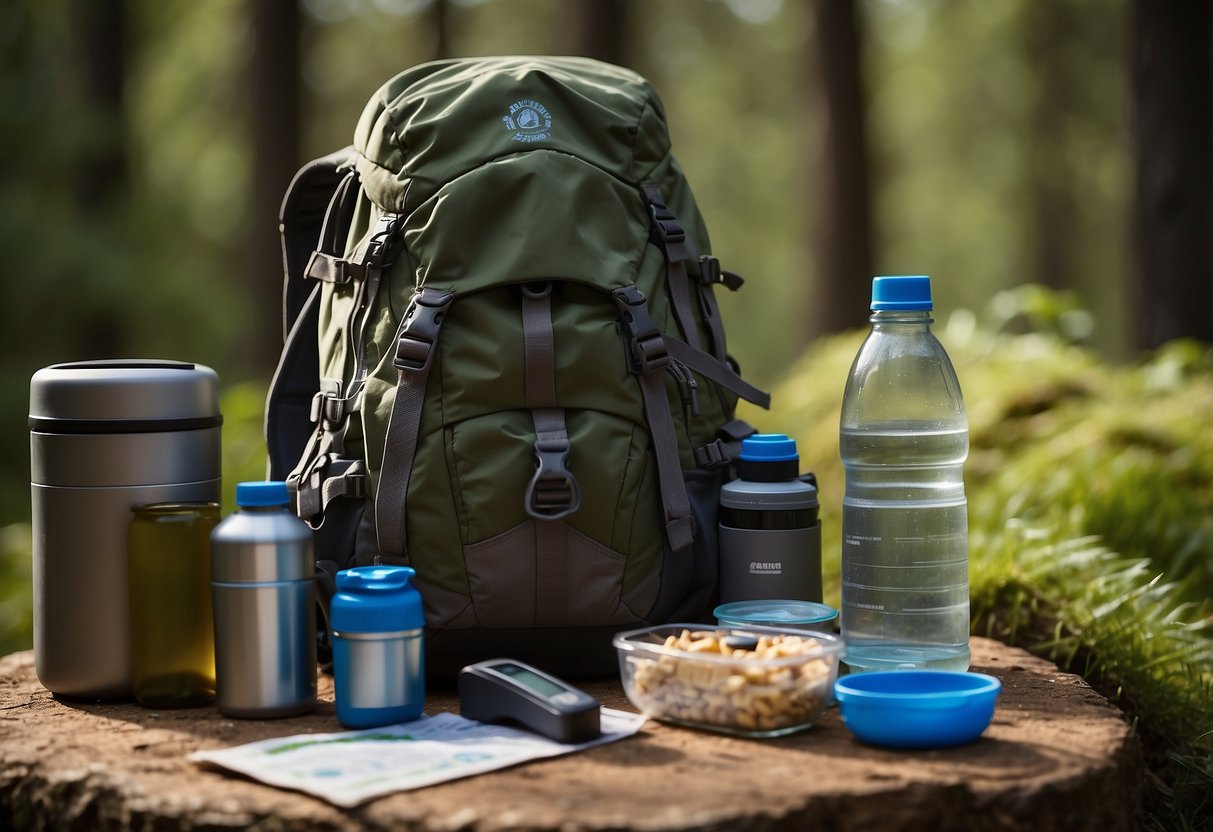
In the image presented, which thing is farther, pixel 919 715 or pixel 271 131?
pixel 271 131

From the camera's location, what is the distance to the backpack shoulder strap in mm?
2484

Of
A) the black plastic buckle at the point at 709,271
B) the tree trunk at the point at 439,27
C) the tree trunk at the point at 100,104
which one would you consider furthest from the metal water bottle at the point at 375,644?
the tree trunk at the point at 439,27

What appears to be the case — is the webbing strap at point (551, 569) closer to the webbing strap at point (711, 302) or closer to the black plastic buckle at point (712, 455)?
the black plastic buckle at point (712, 455)

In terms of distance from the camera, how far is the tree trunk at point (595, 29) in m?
6.42

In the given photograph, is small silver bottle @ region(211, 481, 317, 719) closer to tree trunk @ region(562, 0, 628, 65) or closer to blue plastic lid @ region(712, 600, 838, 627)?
blue plastic lid @ region(712, 600, 838, 627)

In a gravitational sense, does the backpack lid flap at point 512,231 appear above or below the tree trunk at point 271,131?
below

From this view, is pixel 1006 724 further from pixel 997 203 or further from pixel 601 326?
pixel 997 203

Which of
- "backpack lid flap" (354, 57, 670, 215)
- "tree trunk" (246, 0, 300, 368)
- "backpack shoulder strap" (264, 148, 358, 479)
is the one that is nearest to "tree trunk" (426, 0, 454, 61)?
"tree trunk" (246, 0, 300, 368)

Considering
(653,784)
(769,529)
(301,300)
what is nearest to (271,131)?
(301,300)

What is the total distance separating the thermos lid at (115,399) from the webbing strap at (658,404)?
0.80m

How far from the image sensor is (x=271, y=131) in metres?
7.00

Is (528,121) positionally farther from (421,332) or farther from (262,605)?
(262,605)

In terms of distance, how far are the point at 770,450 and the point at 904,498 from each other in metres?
0.31

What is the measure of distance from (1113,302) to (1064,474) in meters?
15.8
